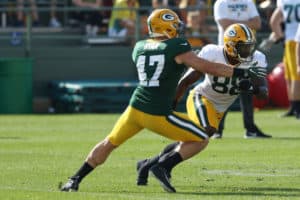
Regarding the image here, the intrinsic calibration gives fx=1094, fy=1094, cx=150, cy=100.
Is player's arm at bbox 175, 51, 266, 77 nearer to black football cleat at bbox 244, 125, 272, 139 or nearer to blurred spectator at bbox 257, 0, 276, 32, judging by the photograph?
black football cleat at bbox 244, 125, 272, 139

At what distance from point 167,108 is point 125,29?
11967 mm

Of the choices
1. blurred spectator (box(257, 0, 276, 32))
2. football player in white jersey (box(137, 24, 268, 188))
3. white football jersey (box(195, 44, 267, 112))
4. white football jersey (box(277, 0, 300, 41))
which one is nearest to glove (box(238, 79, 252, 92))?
football player in white jersey (box(137, 24, 268, 188))

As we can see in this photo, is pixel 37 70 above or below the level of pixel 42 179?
below

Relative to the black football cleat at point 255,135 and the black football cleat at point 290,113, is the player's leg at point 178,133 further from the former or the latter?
the black football cleat at point 290,113

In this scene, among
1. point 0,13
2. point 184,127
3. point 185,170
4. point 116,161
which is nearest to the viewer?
point 184,127

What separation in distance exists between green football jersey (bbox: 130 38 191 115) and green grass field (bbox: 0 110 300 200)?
732 millimetres

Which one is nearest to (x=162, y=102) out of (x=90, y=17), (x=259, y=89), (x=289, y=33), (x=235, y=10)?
(x=259, y=89)

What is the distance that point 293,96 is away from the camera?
54.0 ft

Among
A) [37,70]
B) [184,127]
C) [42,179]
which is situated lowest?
[37,70]

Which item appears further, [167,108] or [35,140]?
[35,140]

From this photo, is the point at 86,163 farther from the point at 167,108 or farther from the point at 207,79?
the point at 207,79

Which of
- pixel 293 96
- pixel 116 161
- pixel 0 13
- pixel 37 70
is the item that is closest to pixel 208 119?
pixel 116 161

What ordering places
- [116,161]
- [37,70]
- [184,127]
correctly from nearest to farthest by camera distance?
1. [184,127]
2. [116,161]
3. [37,70]

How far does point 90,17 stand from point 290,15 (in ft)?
18.6
